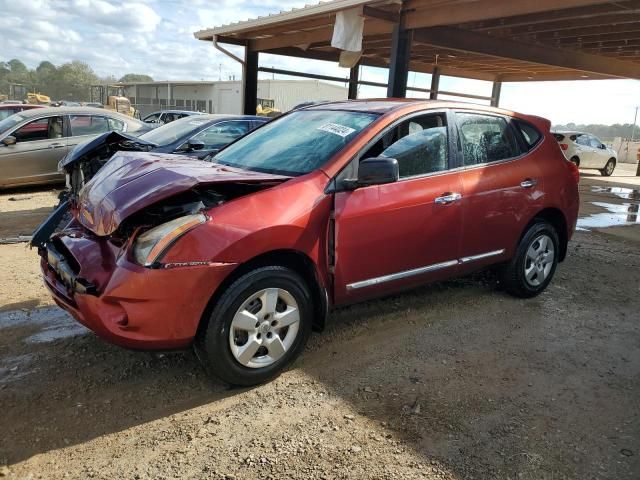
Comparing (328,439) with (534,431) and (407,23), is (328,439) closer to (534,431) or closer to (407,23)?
(534,431)

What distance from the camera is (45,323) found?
3.92 meters

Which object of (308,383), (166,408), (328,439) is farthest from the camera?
(308,383)

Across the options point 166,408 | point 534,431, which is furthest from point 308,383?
point 534,431

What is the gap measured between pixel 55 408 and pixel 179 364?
780 millimetres

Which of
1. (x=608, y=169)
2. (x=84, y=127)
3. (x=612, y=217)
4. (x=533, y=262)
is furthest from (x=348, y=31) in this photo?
(x=608, y=169)

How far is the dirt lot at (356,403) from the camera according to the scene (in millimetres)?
2539

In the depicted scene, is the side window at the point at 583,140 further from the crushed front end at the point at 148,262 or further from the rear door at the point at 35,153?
the crushed front end at the point at 148,262

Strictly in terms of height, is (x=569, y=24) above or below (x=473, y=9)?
above

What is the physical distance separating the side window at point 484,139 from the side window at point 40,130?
789cm

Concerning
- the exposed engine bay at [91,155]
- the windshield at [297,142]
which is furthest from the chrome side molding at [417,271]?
the exposed engine bay at [91,155]

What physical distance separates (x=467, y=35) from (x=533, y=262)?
22.3ft

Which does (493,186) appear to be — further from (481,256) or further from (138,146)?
(138,146)

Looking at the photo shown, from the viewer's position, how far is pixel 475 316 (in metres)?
4.43

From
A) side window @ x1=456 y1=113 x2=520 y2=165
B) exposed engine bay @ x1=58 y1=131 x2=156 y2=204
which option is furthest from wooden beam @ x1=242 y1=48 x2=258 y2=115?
side window @ x1=456 y1=113 x2=520 y2=165
